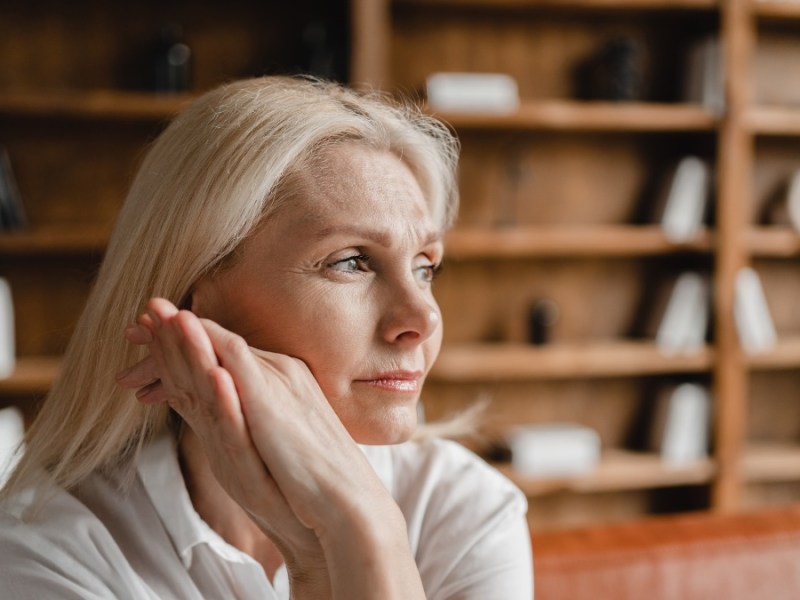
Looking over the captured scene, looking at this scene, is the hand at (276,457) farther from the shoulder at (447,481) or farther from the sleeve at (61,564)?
the shoulder at (447,481)

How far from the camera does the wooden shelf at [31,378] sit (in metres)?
2.78

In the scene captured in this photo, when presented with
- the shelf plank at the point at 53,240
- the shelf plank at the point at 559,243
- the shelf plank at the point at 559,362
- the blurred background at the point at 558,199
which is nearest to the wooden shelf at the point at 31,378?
the blurred background at the point at 558,199

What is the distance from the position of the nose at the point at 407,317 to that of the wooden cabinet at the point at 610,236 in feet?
6.36

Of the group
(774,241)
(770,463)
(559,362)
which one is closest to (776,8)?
(774,241)

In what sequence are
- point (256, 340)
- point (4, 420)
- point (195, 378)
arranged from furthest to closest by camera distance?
point (4, 420), point (256, 340), point (195, 378)

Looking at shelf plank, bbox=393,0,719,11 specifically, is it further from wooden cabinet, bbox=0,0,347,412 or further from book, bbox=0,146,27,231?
book, bbox=0,146,27,231

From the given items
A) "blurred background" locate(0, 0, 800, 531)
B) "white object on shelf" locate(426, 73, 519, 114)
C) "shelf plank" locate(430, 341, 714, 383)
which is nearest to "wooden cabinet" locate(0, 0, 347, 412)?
"blurred background" locate(0, 0, 800, 531)

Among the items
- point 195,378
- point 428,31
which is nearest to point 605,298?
point 428,31

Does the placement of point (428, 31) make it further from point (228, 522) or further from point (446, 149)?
point (228, 522)

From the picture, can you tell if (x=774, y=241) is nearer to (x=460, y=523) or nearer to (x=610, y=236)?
(x=610, y=236)

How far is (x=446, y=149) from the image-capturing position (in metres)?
1.41

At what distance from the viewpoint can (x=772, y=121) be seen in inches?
128

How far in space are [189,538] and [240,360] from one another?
294 millimetres

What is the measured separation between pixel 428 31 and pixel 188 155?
2400 mm
